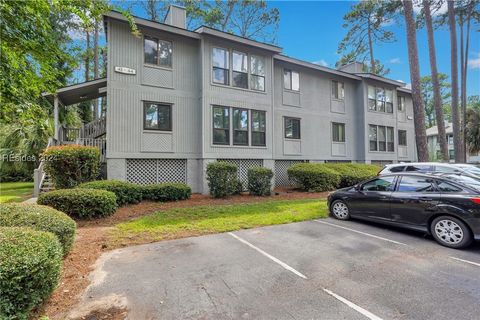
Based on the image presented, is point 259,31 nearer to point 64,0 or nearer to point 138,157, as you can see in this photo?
point 138,157

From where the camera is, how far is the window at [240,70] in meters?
13.9

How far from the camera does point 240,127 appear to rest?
1393 cm

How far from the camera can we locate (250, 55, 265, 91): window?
14.4m

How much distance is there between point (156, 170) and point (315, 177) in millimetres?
8040

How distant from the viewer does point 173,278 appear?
4172 millimetres

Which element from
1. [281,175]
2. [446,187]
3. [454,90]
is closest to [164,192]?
[281,175]

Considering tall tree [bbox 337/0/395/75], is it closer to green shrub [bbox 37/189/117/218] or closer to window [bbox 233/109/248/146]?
window [bbox 233/109/248/146]

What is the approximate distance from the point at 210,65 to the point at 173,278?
11.1 meters

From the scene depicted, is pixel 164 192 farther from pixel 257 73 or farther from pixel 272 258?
pixel 257 73

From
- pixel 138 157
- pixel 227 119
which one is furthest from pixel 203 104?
pixel 138 157

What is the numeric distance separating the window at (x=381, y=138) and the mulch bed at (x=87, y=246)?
1015 cm

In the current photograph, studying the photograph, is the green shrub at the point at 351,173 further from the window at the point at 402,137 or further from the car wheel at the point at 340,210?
the window at the point at 402,137

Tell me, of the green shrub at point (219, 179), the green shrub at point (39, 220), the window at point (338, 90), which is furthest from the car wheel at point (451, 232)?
the window at point (338, 90)

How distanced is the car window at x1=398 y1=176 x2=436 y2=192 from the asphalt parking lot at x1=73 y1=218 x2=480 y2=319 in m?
1.16
